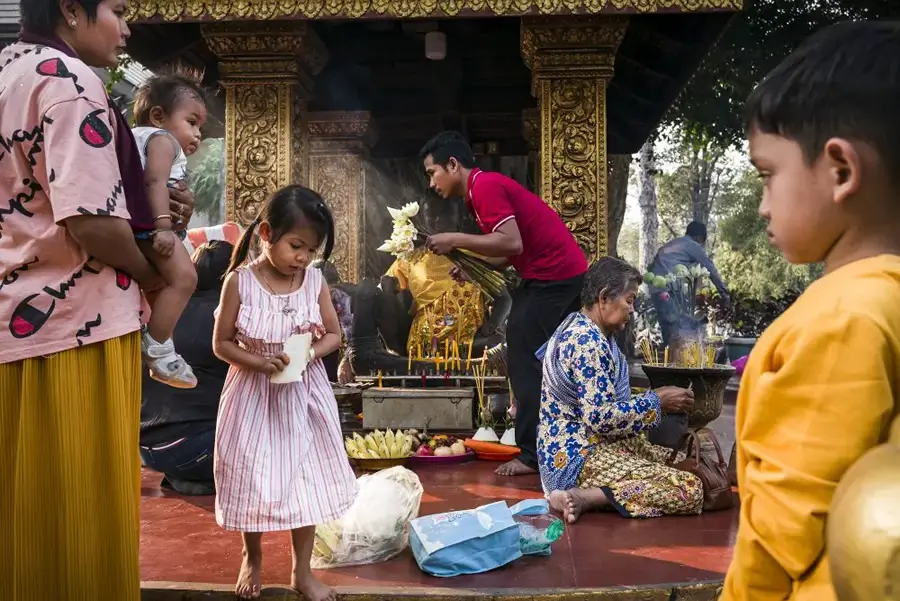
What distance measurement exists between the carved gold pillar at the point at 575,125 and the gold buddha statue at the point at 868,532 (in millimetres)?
5674

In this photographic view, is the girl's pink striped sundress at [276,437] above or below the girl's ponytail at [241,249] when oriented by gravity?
below

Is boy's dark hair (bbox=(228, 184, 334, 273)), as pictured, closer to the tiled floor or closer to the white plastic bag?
the white plastic bag

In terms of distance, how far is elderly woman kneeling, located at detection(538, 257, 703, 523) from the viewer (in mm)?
4152

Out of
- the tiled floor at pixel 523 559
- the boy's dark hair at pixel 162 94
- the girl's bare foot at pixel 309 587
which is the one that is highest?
the boy's dark hair at pixel 162 94

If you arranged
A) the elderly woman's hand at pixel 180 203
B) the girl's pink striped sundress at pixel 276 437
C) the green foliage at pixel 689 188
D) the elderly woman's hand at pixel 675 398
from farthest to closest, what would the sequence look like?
1. the green foliage at pixel 689 188
2. the elderly woman's hand at pixel 675 398
3. the girl's pink striped sundress at pixel 276 437
4. the elderly woman's hand at pixel 180 203

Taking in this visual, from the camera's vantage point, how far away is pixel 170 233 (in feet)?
7.97

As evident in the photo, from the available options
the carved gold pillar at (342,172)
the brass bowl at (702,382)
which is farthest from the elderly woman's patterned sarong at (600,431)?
the carved gold pillar at (342,172)

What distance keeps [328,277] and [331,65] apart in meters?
2.41

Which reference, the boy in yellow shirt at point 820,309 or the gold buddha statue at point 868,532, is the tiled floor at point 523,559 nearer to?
the boy in yellow shirt at point 820,309

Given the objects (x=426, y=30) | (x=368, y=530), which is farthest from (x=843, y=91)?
(x=426, y=30)

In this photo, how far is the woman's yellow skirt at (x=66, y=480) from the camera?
6.95ft

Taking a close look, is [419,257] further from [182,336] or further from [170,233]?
[170,233]

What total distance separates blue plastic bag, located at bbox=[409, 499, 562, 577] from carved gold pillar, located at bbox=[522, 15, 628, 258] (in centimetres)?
341

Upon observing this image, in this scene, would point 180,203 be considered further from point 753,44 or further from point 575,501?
point 753,44
